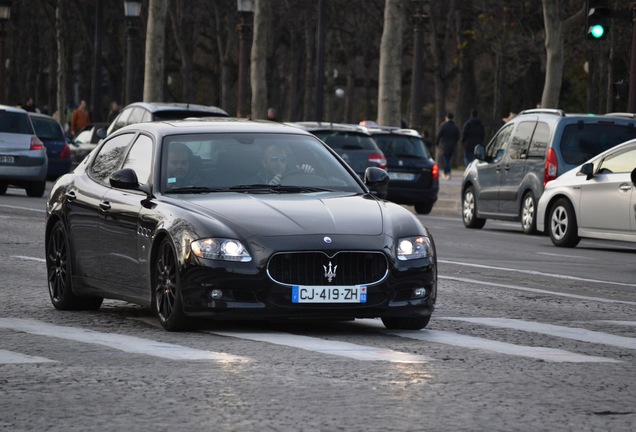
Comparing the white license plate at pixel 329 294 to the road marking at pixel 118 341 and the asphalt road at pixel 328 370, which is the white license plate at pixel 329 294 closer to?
the asphalt road at pixel 328 370

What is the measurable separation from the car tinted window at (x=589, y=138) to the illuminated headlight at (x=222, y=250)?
14969mm

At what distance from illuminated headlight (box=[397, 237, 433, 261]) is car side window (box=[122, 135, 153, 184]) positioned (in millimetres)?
2003

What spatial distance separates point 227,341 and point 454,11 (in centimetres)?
5103

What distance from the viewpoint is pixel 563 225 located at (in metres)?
22.8

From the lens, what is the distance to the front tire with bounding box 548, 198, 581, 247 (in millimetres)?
22531

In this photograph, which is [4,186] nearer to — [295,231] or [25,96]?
[295,231]

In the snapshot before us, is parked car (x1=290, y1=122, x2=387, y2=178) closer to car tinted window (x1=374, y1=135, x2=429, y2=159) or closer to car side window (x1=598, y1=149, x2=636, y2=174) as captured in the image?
car tinted window (x1=374, y1=135, x2=429, y2=159)

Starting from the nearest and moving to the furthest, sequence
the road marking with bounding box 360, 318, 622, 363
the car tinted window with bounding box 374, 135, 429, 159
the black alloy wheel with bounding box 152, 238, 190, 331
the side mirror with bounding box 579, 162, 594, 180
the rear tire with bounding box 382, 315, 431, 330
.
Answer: the road marking with bounding box 360, 318, 622, 363
the black alloy wheel with bounding box 152, 238, 190, 331
the rear tire with bounding box 382, 315, 431, 330
the side mirror with bounding box 579, 162, 594, 180
the car tinted window with bounding box 374, 135, 429, 159

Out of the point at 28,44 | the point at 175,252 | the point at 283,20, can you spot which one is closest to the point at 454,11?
the point at 283,20

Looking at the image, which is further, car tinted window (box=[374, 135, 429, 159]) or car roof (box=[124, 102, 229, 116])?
car tinted window (box=[374, 135, 429, 159])

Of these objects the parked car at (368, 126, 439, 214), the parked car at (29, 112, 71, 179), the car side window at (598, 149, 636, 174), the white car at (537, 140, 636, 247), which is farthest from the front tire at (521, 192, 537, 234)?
the parked car at (29, 112, 71, 179)

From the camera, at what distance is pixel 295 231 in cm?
1045

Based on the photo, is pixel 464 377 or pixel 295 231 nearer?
pixel 464 377

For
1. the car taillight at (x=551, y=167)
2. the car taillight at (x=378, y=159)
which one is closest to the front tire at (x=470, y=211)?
the car taillight at (x=378, y=159)
